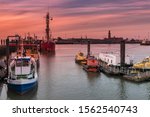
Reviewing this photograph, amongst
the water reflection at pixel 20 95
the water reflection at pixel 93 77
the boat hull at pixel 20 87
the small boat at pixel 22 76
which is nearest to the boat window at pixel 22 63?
the small boat at pixel 22 76

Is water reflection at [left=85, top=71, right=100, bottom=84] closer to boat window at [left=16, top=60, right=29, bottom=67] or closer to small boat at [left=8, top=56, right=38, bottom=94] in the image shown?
small boat at [left=8, top=56, right=38, bottom=94]

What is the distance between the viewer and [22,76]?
1203 inches

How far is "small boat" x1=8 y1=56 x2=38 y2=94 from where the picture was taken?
29.1m

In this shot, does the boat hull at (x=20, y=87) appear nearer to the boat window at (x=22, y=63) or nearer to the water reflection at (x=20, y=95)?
the water reflection at (x=20, y=95)

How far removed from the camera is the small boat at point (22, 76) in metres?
29.1

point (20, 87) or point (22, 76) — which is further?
point (22, 76)

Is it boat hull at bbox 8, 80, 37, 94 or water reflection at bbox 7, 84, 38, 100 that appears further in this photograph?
→ boat hull at bbox 8, 80, 37, 94

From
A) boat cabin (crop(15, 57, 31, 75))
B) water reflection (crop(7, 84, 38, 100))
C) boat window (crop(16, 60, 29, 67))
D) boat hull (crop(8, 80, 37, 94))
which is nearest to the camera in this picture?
water reflection (crop(7, 84, 38, 100))

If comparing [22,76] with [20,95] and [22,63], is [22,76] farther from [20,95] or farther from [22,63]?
[22,63]

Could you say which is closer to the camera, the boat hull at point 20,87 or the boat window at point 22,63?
the boat hull at point 20,87

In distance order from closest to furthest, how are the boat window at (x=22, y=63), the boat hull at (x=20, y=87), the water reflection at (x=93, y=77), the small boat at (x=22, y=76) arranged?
the boat hull at (x=20, y=87), the small boat at (x=22, y=76), the boat window at (x=22, y=63), the water reflection at (x=93, y=77)

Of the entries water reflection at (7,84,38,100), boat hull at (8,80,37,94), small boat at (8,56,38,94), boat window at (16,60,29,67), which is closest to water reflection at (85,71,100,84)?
small boat at (8,56,38,94)

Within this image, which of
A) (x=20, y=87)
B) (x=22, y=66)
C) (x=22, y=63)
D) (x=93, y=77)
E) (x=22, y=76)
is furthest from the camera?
(x=93, y=77)

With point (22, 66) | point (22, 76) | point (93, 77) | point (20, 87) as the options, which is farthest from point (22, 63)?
point (93, 77)
